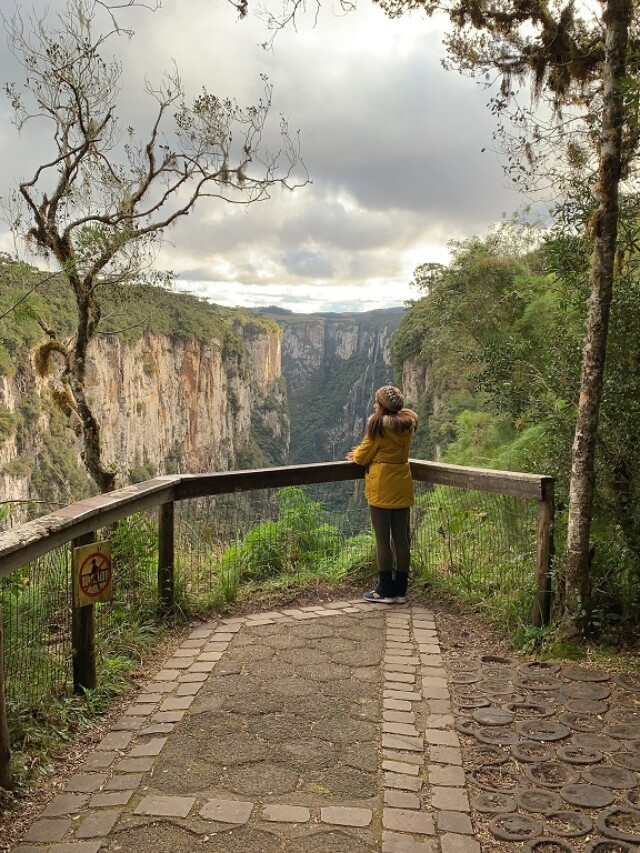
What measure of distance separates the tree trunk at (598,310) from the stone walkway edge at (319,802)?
3.43 feet

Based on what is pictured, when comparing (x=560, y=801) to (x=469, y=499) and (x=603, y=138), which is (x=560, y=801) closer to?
(x=469, y=499)

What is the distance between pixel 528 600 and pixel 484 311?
18.4 metres

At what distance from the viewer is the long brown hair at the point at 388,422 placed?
535 centimetres

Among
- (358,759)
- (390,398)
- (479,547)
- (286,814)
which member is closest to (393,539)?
(479,547)

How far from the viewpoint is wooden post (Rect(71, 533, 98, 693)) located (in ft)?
11.9

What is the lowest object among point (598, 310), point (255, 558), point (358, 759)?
point (358, 759)

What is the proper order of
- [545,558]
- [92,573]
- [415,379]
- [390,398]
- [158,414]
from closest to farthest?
[92,573] < [545,558] < [390,398] < [415,379] < [158,414]

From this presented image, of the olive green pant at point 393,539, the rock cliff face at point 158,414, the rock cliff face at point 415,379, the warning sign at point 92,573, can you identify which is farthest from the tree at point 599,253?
the rock cliff face at point 415,379

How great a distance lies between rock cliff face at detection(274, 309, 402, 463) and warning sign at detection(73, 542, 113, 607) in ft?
352

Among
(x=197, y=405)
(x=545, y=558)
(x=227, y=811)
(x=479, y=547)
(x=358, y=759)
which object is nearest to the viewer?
(x=227, y=811)

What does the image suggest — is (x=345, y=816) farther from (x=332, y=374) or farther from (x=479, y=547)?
(x=332, y=374)

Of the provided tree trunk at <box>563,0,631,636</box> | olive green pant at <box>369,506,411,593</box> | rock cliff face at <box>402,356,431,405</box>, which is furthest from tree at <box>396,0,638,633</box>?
rock cliff face at <box>402,356,431,405</box>

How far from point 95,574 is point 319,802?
1.62 meters

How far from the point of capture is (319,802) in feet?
8.85
